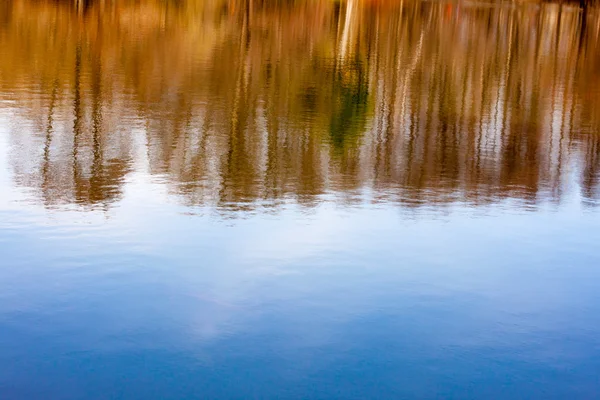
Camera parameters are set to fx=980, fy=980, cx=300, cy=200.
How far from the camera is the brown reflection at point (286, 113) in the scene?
54.0 ft

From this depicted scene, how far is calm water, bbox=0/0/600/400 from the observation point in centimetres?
874

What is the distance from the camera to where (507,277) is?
463 inches

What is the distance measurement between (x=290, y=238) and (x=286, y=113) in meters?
11.2

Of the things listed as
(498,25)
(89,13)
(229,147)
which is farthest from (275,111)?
(498,25)

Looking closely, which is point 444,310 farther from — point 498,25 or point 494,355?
point 498,25

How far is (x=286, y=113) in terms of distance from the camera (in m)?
23.6

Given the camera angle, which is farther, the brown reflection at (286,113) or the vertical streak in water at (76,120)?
the brown reflection at (286,113)

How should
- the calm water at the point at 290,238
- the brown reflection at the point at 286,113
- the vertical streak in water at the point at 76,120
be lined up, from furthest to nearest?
the brown reflection at the point at 286,113
the vertical streak in water at the point at 76,120
the calm water at the point at 290,238

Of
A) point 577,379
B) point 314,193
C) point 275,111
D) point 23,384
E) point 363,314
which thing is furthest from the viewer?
point 275,111

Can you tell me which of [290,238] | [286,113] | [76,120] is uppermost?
[286,113]

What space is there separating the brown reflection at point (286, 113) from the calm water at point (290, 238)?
0.10 meters

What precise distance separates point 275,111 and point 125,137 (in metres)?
5.64

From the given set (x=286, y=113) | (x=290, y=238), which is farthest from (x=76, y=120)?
(x=290, y=238)

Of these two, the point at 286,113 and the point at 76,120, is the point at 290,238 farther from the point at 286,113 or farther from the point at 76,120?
the point at 286,113
